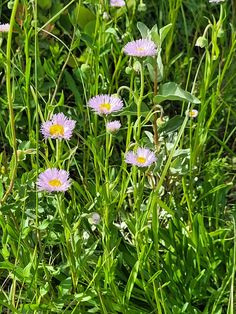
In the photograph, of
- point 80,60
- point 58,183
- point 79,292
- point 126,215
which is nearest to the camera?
point 58,183

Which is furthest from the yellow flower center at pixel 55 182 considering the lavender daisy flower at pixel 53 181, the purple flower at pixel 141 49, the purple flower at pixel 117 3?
the purple flower at pixel 117 3

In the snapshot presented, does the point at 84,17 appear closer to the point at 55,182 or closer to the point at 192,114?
the point at 192,114

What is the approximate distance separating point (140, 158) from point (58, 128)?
0.41 feet

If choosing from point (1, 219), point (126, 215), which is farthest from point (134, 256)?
point (1, 219)

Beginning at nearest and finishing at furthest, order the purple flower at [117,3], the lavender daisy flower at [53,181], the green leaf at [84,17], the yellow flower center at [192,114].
Answer: 1. the lavender daisy flower at [53,181]
2. the yellow flower center at [192,114]
3. the purple flower at [117,3]
4. the green leaf at [84,17]

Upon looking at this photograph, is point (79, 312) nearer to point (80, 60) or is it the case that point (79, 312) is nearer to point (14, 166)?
point (14, 166)

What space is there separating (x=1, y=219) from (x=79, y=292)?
175 millimetres

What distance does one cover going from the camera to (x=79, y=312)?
1.12 m

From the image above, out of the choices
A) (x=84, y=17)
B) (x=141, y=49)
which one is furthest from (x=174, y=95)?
(x=84, y=17)

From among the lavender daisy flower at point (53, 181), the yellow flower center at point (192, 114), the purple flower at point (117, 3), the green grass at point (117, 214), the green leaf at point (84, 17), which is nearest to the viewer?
the lavender daisy flower at point (53, 181)

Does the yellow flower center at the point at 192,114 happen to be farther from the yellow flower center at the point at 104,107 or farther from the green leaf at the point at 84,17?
the green leaf at the point at 84,17

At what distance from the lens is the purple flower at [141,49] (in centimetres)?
105

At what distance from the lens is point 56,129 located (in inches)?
40.5

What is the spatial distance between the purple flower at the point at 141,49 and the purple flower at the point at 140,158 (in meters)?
0.14
